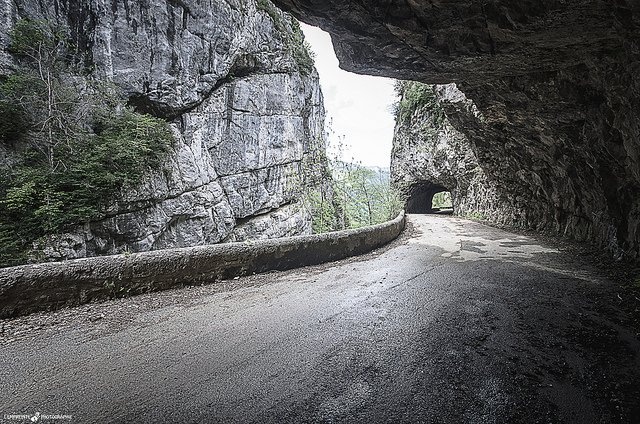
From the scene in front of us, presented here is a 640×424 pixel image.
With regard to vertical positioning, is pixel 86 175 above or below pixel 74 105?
below

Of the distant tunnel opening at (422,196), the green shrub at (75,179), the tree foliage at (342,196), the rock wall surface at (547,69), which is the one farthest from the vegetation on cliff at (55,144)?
the distant tunnel opening at (422,196)

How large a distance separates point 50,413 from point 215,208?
1773cm

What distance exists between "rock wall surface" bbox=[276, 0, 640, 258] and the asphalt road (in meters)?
3.15

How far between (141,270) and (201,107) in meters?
18.6

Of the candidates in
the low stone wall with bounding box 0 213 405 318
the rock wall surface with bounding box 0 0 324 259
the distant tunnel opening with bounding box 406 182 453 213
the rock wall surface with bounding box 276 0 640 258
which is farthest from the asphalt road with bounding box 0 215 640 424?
the distant tunnel opening with bounding box 406 182 453 213

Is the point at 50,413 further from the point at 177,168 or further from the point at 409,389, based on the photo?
the point at 177,168

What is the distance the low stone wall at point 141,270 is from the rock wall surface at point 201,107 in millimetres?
9511

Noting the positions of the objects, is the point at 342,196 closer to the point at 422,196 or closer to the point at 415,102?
the point at 415,102

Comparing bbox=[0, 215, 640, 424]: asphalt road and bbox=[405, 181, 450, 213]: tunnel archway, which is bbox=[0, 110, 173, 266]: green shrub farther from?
bbox=[405, 181, 450, 213]: tunnel archway

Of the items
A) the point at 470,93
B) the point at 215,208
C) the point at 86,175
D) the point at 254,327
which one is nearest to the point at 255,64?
the point at 215,208

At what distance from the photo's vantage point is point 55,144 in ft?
39.9

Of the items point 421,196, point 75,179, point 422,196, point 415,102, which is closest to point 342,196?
point 415,102

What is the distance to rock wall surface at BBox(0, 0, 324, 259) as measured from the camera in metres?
14.8

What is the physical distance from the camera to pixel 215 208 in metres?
19.0
